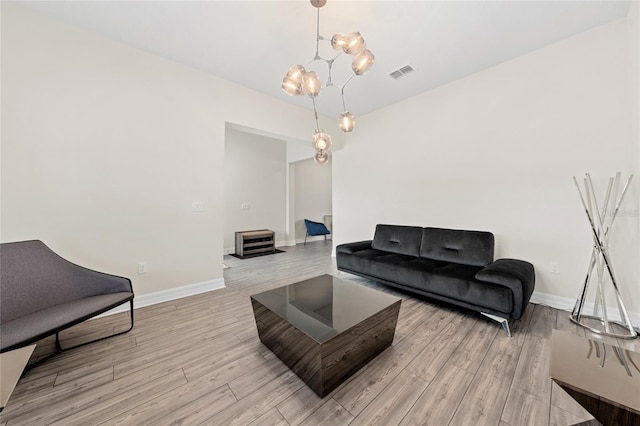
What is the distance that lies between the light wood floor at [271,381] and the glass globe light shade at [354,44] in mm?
2277

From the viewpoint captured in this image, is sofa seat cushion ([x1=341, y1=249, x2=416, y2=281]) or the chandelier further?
sofa seat cushion ([x1=341, y1=249, x2=416, y2=281])

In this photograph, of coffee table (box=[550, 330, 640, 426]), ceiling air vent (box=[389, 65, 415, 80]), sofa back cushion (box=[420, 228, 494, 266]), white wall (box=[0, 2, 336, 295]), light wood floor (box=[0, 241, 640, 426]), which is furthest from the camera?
ceiling air vent (box=[389, 65, 415, 80])

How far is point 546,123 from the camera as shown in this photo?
8.39 feet

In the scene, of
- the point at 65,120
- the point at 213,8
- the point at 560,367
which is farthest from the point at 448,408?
Result: the point at 65,120

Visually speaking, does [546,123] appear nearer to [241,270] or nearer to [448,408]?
[448,408]

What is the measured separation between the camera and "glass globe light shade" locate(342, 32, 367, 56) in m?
1.64

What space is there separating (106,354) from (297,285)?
155 centimetres

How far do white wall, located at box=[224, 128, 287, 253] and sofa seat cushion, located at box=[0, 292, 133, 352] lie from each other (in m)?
3.57

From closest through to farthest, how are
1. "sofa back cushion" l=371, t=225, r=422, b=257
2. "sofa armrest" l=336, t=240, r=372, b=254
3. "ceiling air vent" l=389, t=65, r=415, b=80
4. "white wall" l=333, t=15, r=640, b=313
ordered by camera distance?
"white wall" l=333, t=15, r=640, b=313 → "ceiling air vent" l=389, t=65, r=415, b=80 → "sofa back cushion" l=371, t=225, r=422, b=257 → "sofa armrest" l=336, t=240, r=372, b=254

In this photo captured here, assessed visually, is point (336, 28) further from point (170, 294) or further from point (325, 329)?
point (170, 294)

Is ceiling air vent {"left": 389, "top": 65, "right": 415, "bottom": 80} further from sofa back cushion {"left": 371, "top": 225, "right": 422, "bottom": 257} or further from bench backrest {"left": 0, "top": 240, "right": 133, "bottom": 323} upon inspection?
bench backrest {"left": 0, "top": 240, "right": 133, "bottom": 323}

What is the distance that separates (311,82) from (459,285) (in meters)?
2.29

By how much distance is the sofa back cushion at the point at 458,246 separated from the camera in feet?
8.90

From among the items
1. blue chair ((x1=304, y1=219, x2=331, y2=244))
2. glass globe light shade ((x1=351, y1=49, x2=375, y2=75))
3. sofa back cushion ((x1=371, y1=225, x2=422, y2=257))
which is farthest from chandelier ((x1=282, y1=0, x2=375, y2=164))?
blue chair ((x1=304, y1=219, x2=331, y2=244))
